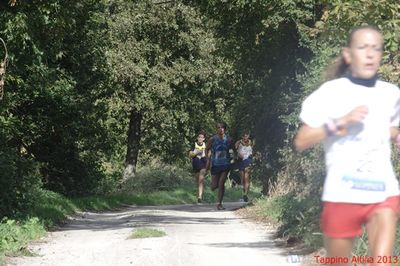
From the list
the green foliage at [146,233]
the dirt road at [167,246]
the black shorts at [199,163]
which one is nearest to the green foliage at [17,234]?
the dirt road at [167,246]

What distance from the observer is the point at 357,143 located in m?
4.48

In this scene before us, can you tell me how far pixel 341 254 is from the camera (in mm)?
4434

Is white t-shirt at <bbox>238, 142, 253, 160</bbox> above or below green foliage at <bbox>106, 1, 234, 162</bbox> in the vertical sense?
below

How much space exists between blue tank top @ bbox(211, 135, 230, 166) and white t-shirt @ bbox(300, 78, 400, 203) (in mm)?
12485

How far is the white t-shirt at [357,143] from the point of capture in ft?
14.4

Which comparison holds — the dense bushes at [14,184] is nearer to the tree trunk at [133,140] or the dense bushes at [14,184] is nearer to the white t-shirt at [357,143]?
the white t-shirt at [357,143]

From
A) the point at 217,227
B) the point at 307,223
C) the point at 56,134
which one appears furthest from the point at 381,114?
the point at 56,134

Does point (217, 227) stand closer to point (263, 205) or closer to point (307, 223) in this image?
point (263, 205)

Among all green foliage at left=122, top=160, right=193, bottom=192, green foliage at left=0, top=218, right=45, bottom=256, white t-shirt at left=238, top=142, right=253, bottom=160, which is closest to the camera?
green foliage at left=0, top=218, right=45, bottom=256

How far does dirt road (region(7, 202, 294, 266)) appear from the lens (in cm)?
902

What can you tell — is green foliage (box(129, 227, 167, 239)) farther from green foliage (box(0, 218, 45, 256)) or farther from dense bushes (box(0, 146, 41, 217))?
dense bushes (box(0, 146, 41, 217))

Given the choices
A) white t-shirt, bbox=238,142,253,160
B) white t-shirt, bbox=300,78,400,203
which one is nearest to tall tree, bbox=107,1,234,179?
white t-shirt, bbox=238,142,253,160

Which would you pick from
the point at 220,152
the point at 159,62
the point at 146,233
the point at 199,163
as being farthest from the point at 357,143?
the point at 159,62

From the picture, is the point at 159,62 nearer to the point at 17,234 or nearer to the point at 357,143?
the point at 17,234
